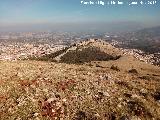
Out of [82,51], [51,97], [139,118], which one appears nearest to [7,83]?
[51,97]

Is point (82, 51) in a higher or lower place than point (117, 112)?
lower

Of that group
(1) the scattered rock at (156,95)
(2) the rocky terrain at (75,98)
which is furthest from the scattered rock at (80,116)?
(1) the scattered rock at (156,95)

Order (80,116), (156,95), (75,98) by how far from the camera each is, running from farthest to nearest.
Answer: (156,95) → (75,98) → (80,116)

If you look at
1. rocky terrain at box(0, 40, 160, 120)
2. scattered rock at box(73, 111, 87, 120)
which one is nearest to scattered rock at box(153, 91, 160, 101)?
rocky terrain at box(0, 40, 160, 120)

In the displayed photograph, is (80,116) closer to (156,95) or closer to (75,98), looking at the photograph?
(75,98)

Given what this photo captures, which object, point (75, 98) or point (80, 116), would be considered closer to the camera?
point (80, 116)

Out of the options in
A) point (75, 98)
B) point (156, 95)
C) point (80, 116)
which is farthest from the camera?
point (156, 95)

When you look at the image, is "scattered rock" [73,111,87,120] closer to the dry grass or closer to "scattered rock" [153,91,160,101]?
the dry grass

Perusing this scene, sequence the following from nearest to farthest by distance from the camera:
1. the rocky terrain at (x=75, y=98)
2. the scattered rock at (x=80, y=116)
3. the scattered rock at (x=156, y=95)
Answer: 1. the scattered rock at (x=80, y=116)
2. the rocky terrain at (x=75, y=98)
3. the scattered rock at (x=156, y=95)

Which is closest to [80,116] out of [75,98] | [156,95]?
[75,98]

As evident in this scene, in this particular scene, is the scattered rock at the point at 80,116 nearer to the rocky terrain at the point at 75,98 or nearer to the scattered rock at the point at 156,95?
the rocky terrain at the point at 75,98

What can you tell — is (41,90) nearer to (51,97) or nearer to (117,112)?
(51,97)
